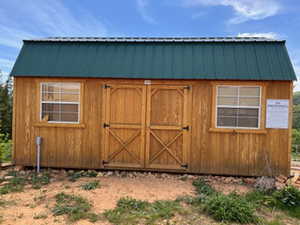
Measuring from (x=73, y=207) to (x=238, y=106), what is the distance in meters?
4.21

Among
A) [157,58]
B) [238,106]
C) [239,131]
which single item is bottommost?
[239,131]

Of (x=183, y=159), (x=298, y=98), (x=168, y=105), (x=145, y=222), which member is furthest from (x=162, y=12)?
(x=298, y=98)

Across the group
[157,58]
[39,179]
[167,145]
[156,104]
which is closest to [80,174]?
[39,179]

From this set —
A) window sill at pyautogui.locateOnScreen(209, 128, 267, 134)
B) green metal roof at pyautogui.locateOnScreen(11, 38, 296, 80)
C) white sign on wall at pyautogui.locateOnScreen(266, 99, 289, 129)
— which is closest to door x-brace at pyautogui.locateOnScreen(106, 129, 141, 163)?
green metal roof at pyautogui.locateOnScreen(11, 38, 296, 80)

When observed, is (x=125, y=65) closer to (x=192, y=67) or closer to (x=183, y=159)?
(x=192, y=67)

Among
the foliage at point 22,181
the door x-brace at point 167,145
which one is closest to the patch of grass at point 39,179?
the foliage at point 22,181

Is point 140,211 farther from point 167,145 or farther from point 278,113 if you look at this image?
point 278,113

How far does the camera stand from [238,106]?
480 cm

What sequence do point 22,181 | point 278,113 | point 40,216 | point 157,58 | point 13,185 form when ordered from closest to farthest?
point 40,216, point 13,185, point 22,181, point 278,113, point 157,58

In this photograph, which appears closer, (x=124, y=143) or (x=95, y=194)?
(x=95, y=194)

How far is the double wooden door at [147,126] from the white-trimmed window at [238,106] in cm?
83

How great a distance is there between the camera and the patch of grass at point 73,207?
2.92 metres

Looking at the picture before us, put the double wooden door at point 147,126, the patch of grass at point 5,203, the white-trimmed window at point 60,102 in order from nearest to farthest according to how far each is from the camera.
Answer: the patch of grass at point 5,203 < the double wooden door at point 147,126 < the white-trimmed window at point 60,102

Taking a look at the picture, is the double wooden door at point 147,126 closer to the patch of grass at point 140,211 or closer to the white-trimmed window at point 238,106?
the white-trimmed window at point 238,106
